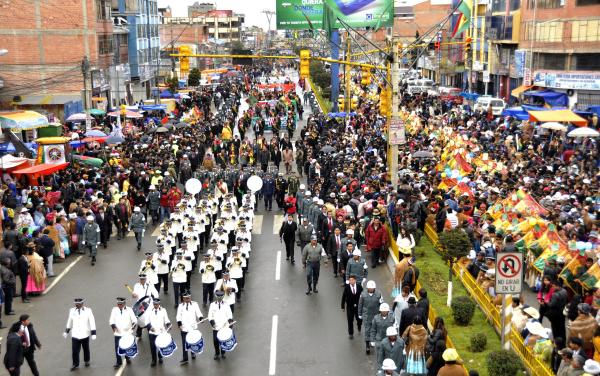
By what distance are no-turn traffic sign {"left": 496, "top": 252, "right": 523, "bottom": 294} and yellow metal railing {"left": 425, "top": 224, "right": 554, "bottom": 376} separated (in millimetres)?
1102

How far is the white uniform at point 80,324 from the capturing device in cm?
1391

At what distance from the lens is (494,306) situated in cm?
1438

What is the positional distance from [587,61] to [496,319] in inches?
1396

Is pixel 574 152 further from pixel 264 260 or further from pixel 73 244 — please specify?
pixel 73 244

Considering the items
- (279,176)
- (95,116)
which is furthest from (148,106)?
(279,176)

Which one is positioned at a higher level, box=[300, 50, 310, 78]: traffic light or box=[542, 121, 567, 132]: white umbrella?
box=[300, 50, 310, 78]: traffic light

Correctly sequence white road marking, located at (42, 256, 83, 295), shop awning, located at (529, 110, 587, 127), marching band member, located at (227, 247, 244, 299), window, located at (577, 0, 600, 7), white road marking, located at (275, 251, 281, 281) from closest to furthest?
1. marching band member, located at (227, 247, 244, 299)
2. white road marking, located at (42, 256, 83, 295)
3. white road marking, located at (275, 251, 281, 281)
4. shop awning, located at (529, 110, 587, 127)
5. window, located at (577, 0, 600, 7)

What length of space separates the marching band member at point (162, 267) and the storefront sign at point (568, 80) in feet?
110

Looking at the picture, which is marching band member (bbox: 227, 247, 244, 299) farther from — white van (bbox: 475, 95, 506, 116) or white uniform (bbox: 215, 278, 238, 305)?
white van (bbox: 475, 95, 506, 116)

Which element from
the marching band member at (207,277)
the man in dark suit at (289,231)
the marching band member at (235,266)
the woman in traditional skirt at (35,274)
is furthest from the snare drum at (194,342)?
the man in dark suit at (289,231)

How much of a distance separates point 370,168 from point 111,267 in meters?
10.1

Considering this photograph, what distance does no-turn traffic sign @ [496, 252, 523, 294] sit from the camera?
1191 centimetres

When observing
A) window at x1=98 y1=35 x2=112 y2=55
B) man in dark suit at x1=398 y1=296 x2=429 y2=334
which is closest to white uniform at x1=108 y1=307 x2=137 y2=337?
man in dark suit at x1=398 y1=296 x2=429 y2=334

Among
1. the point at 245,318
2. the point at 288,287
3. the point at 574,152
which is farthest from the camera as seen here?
the point at 574,152
